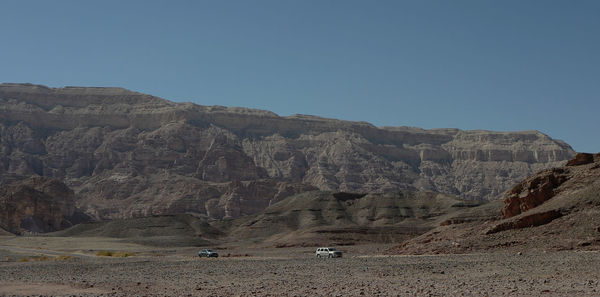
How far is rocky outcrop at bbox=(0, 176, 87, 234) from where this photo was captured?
148 m

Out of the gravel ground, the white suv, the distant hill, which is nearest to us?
the gravel ground

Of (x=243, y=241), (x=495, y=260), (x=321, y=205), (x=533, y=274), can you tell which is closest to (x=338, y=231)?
(x=243, y=241)

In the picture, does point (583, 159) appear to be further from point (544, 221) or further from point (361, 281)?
point (361, 281)

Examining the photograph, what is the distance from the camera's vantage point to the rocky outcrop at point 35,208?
148 meters

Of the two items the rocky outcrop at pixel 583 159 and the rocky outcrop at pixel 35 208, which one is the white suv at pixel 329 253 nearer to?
the rocky outcrop at pixel 583 159

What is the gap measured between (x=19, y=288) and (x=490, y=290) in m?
17.8

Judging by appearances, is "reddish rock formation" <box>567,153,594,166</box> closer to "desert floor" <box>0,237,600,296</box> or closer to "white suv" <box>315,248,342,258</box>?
"desert floor" <box>0,237,600,296</box>

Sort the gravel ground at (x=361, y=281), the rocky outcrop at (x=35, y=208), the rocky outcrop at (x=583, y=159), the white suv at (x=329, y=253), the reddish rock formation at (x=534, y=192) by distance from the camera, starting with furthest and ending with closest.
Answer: the rocky outcrop at (x=35, y=208) < the white suv at (x=329, y=253) < the rocky outcrop at (x=583, y=159) < the reddish rock formation at (x=534, y=192) < the gravel ground at (x=361, y=281)

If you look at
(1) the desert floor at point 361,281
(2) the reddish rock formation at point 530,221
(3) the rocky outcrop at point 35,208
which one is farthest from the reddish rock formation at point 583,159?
(3) the rocky outcrop at point 35,208

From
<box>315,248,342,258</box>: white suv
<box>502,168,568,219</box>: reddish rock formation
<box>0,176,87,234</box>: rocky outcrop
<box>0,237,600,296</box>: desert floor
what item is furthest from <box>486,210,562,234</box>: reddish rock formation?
<box>0,176,87,234</box>: rocky outcrop

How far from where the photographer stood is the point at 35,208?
15588 centimetres

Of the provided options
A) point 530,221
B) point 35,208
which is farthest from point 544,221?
point 35,208

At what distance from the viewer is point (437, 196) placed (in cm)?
12456

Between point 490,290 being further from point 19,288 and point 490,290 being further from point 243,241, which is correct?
point 243,241
